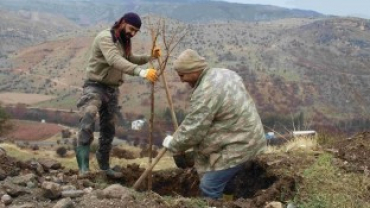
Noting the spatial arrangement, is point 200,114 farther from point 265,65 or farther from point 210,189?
point 265,65

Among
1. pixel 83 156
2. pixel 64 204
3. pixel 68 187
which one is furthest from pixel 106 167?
pixel 64 204

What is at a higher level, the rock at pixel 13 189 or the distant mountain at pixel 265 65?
the rock at pixel 13 189

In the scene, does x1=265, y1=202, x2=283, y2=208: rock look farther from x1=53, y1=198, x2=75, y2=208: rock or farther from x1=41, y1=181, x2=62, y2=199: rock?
x1=41, y1=181, x2=62, y2=199: rock

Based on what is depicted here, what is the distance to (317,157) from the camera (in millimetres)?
7086

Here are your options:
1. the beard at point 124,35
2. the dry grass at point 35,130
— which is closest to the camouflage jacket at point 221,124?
the beard at point 124,35

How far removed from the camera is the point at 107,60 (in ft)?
21.0

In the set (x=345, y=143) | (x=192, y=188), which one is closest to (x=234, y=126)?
(x=192, y=188)

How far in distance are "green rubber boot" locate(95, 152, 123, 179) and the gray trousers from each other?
31 mm

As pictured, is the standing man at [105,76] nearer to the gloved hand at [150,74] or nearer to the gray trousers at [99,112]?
the gray trousers at [99,112]

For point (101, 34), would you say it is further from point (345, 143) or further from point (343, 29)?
point (343, 29)

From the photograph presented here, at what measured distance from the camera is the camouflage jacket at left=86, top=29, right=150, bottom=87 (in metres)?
6.37

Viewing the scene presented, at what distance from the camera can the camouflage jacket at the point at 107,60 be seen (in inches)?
A: 251

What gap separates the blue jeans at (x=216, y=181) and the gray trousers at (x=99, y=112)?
174cm

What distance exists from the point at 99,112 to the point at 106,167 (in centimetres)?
83
